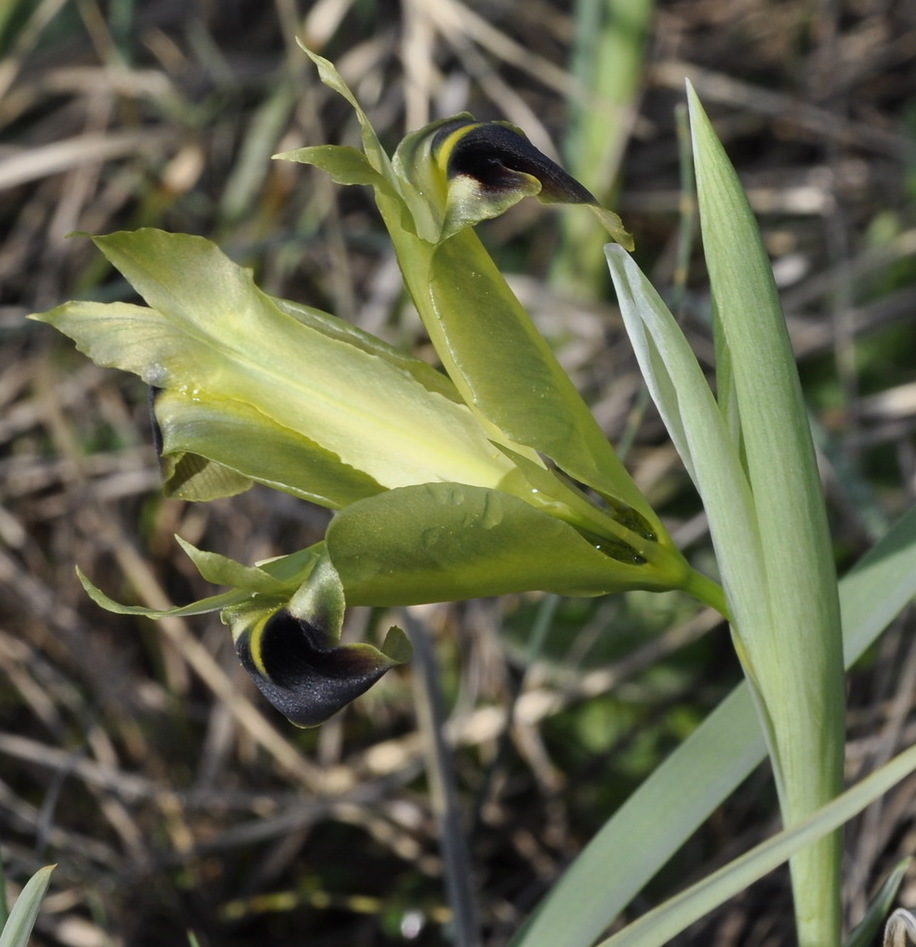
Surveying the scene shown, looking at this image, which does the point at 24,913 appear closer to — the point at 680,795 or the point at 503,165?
the point at 680,795

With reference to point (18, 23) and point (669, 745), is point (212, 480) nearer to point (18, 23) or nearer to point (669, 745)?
point (669, 745)

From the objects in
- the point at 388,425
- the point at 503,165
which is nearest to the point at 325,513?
the point at 388,425

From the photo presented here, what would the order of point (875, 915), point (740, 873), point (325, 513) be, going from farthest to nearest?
point (325, 513), point (875, 915), point (740, 873)

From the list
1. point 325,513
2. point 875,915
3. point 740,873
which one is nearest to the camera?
point 740,873

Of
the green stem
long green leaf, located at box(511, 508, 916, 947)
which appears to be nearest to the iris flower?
the green stem

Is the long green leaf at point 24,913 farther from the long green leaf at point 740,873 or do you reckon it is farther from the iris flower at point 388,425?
the long green leaf at point 740,873

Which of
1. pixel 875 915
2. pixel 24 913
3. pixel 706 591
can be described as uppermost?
pixel 706 591

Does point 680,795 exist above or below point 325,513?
below
